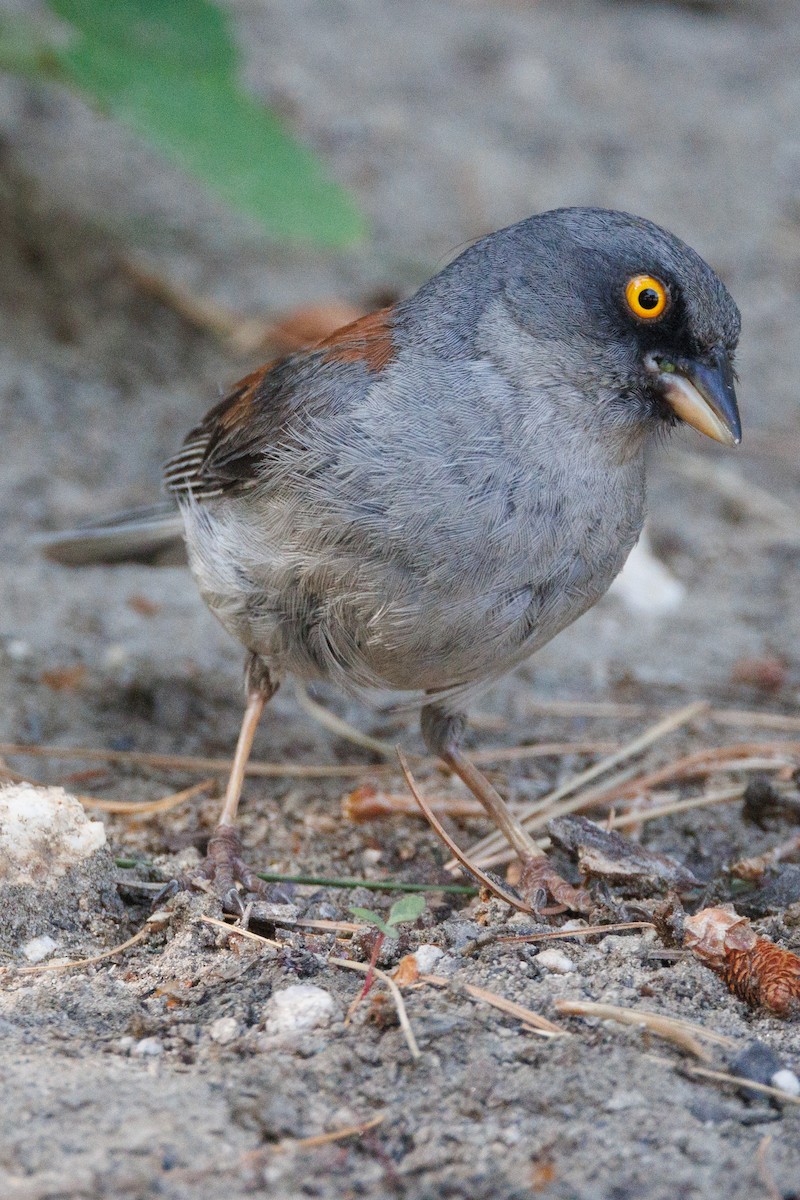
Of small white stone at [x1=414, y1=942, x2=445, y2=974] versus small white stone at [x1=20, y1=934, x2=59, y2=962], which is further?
small white stone at [x1=20, y1=934, x2=59, y2=962]

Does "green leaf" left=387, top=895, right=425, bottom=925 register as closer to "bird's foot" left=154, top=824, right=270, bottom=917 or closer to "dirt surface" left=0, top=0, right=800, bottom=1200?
"dirt surface" left=0, top=0, right=800, bottom=1200

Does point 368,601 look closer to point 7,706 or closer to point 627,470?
point 627,470

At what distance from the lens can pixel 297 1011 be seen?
292cm

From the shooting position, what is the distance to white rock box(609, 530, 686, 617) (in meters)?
6.21

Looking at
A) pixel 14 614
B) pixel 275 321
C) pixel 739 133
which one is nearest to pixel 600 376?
pixel 14 614

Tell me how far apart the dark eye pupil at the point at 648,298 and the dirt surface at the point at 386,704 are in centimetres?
168

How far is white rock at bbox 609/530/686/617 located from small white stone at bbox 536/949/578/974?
10.2 feet

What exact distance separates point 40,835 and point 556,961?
4.51 ft

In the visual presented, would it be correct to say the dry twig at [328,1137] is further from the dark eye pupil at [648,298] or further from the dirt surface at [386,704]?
the dark eye pupil at [648,298]

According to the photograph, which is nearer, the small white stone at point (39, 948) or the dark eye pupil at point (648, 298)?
the small white stone at point (39, 948)

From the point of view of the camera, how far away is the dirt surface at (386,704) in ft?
8.32

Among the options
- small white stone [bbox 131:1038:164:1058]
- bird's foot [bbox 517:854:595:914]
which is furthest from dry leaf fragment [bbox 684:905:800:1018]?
small white stone [bbox 131:1038:164:1058]

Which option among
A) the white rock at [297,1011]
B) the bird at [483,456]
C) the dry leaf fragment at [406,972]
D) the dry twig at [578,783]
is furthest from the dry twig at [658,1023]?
the dry twig at [578,783]

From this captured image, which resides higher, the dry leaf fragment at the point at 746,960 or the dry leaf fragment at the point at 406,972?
the dry leaf fragment at the point at 746,960
